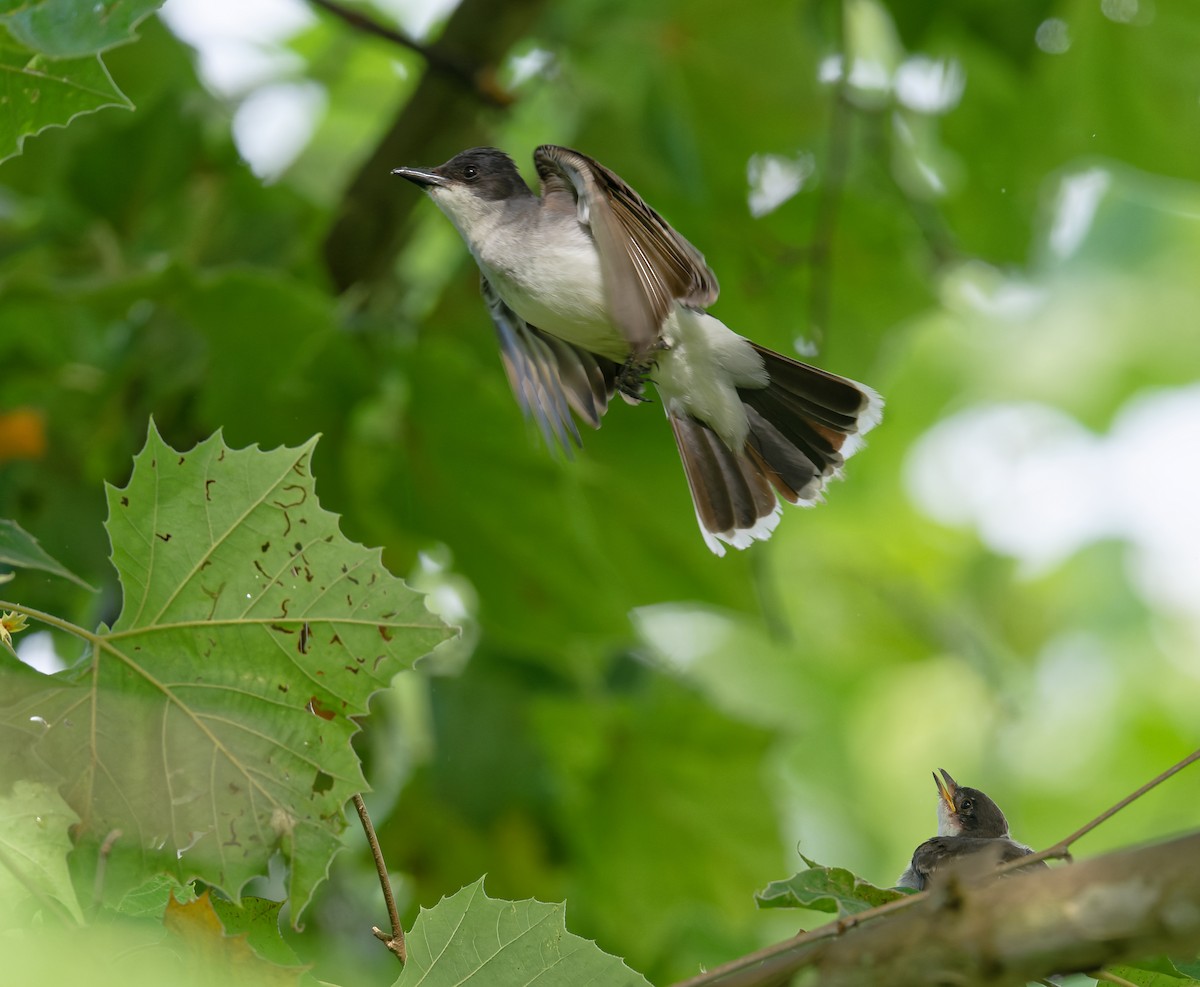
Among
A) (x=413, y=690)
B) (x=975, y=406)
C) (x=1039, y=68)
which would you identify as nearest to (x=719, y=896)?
(x=413, y=690)

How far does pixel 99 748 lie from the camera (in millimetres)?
1551

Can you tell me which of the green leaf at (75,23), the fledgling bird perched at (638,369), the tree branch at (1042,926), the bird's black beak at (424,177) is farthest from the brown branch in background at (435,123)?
the tree branch at (1042,926)

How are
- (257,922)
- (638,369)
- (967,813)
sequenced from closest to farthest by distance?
(257,922), (638,369), (967,813)

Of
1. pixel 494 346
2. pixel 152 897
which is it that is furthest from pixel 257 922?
pixel 494 346

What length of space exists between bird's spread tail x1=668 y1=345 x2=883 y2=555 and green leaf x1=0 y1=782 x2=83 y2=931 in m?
0.97

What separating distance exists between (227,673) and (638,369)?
29.0 inches

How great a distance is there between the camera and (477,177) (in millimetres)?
2031

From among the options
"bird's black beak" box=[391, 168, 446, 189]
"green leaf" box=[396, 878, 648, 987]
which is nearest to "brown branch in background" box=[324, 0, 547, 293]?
"bird's black beak" box=[391, 168, 446, 189]

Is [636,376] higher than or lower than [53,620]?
higher

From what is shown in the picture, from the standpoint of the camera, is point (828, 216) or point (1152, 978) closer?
point (1152, 978)

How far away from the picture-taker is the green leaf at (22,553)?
5.02 feet

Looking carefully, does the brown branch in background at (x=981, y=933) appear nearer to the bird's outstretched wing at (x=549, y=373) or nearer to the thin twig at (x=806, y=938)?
the thin twig at (x=806, y=938)

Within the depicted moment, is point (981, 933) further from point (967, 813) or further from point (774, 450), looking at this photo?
point (967, 813)

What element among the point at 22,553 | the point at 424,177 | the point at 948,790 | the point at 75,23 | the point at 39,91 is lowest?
the point at 948,790
